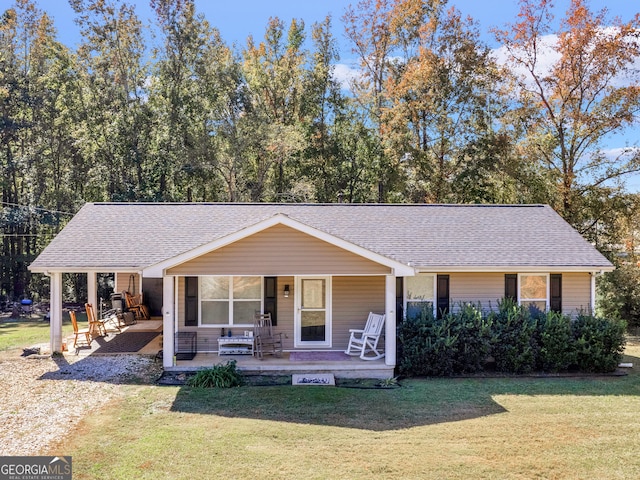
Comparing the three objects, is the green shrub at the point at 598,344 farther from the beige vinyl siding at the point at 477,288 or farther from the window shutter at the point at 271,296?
the window shutter at the point at 271,296

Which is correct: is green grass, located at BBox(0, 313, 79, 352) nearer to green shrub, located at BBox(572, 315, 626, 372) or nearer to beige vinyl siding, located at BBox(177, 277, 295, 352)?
beige vinyl siding, located at BBox(177, 277, 295, 352)

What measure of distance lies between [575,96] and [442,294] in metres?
13.6

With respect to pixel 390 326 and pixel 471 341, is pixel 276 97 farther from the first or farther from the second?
pixel 471 341

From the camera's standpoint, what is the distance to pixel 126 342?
13320mm

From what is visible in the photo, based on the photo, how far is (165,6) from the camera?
2548 cm

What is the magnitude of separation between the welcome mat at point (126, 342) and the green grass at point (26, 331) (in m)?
2.19

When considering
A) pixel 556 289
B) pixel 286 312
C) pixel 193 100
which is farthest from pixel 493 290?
pixel 193 100

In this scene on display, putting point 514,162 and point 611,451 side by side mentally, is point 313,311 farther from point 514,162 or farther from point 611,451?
point 514,162

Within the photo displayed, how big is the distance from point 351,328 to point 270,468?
6.35 metres

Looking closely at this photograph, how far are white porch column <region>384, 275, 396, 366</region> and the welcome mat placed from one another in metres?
6.21

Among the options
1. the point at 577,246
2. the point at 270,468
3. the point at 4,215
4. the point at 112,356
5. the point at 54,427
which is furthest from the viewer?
the point at 4,215

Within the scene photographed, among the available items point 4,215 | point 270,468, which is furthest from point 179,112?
point 270,468

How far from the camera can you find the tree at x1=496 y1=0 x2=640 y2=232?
20172 millimetres

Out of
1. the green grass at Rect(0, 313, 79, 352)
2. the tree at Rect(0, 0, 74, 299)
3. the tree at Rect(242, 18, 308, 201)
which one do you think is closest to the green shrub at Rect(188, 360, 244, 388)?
the green grass at Rect(0, 313, 79, 352)
